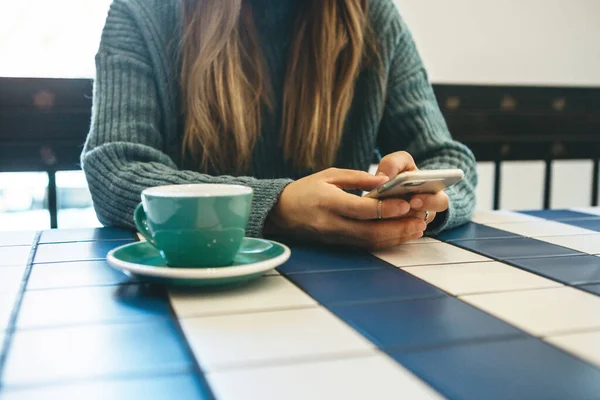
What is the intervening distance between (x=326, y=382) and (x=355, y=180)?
42 cm

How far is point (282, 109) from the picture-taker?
3.80ft

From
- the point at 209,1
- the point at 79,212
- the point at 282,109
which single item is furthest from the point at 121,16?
the point at 79,212

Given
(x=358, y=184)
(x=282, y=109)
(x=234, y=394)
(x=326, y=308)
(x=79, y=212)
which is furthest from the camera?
(x=79, y=212)

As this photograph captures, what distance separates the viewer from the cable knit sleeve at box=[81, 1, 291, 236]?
0.85m

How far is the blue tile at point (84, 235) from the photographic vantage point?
0.80m

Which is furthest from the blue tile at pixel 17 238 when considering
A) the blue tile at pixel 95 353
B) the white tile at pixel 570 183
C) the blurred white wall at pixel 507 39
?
the white tile at pixel 570 183

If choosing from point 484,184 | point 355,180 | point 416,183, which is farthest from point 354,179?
point 484,184

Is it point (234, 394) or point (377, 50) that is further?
point (377, 50)

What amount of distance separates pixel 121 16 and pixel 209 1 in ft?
0.52

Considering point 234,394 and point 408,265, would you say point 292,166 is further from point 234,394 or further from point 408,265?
point 234,394

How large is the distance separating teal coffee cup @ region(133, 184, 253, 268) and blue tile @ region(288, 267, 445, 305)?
78 mm

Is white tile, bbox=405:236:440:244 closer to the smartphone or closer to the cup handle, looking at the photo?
the smartphone

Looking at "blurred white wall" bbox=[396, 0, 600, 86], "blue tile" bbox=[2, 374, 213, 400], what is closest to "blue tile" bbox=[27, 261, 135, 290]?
→ "blue tile" bbox=[2, 374, 213, 400]

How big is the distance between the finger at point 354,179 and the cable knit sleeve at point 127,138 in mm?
75
